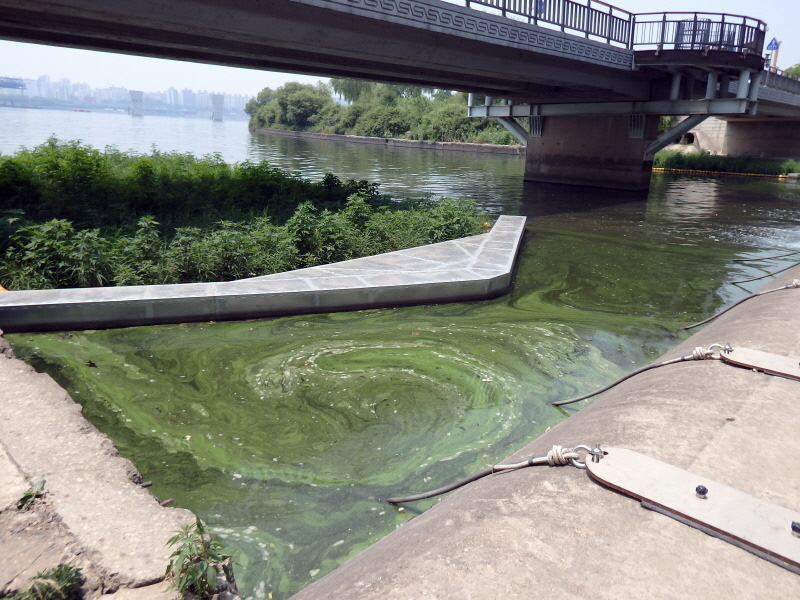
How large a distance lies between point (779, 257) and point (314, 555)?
12139mm

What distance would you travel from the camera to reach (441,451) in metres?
4.30

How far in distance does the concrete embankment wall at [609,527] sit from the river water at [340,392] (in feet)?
2.79

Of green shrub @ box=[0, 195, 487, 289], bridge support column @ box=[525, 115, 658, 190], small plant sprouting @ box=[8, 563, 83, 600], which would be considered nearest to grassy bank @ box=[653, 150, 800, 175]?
bridge support column @ box=[525, 115, 658, 190]

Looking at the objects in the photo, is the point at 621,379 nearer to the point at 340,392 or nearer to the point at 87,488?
the point at 340,392

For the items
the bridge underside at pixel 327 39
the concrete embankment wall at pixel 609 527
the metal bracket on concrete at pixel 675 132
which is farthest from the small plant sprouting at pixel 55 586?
the metal bracket on concrete at pixel 675 132

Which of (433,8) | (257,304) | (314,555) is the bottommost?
(314,555)

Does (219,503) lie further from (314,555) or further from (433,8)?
(433,8)

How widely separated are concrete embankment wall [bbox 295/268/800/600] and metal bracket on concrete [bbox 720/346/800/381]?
0.13 m

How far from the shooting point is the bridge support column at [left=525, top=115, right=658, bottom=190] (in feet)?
76.7

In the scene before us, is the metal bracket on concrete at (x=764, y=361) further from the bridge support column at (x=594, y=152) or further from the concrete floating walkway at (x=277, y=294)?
the bridge support column at (x=594, y=152)

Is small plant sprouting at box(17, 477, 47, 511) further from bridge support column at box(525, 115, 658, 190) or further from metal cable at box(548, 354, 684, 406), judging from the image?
bridge support column at box(525, 115, 658, 190)

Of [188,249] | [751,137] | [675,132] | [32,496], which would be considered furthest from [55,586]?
[751,137]

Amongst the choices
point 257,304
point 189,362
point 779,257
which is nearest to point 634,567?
point 189,362

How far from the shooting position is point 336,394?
16.6 ft
